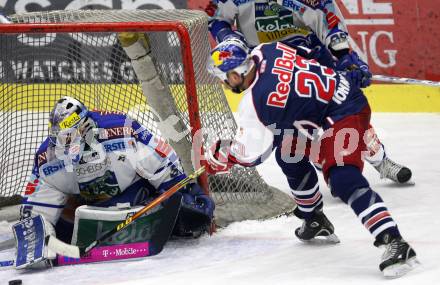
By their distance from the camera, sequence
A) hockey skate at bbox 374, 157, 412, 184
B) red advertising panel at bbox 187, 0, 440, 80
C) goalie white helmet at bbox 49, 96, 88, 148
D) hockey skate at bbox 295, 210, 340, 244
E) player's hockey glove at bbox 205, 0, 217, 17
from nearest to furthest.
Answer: goalie white helmet at bbox 49, 96, 88, 148 → hockey skate at bbox 295, 210, 340, 244 → player's hockey glove at bbox 205, 0, 217, 17 → hockey skate at bbox 374, 157, 412, 184 → red advertising panel at bbox 187, 0, 440, 80

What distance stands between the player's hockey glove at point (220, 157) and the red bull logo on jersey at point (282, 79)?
27 centimetres

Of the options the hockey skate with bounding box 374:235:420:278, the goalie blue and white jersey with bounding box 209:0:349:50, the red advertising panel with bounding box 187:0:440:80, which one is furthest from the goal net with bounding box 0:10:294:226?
the red advertising panel with bounding box 187:0:440:80

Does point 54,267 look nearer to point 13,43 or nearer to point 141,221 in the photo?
point 141,221

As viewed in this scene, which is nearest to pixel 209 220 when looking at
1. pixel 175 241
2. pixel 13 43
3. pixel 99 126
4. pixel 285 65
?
pixel 175 241

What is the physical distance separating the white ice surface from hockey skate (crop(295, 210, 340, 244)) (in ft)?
0.14

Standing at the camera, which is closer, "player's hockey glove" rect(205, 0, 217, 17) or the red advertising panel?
"player's hockey glove" rect(205, 0, 217, 17)

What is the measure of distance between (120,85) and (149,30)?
86 cm

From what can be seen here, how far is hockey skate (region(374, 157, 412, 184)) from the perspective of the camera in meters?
5.65

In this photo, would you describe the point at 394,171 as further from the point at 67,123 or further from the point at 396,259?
the point at 67,123

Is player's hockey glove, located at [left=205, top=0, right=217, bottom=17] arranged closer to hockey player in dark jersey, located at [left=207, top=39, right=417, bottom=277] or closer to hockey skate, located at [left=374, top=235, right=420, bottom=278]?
hockey player in dark jersey, located at [left=207, top=39, right=417, bottom=277]

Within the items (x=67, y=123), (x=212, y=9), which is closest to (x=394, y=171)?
(x=212, y=9)

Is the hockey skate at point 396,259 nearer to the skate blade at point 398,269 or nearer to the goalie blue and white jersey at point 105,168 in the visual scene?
the skate blade at point 398,269

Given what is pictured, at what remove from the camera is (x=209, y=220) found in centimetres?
480

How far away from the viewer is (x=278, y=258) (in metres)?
4.50
